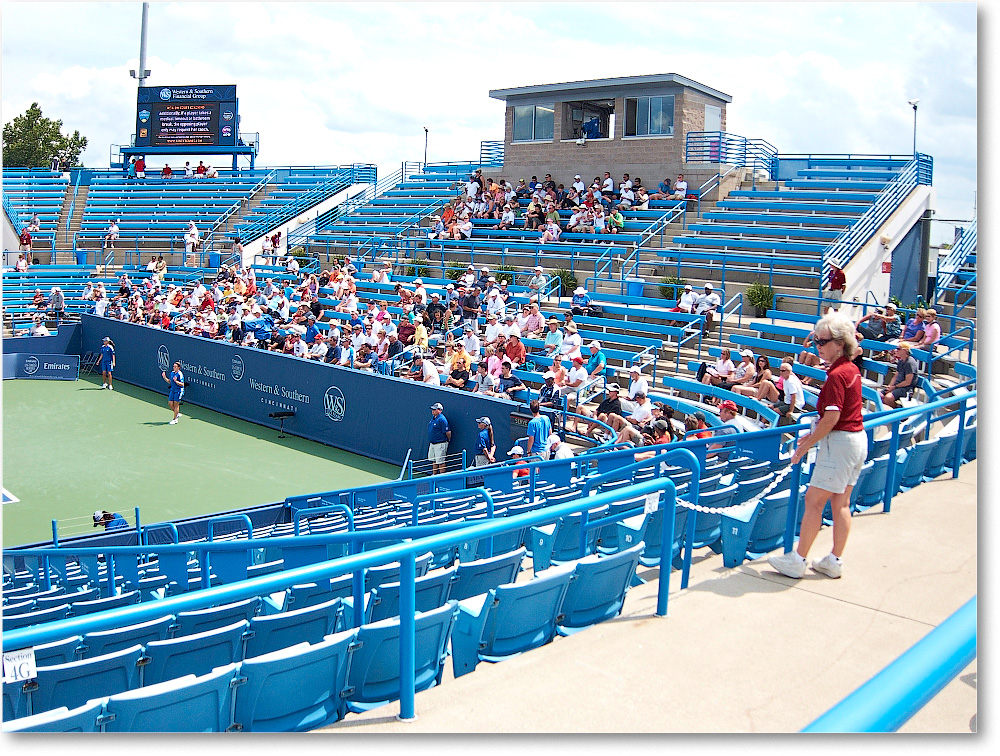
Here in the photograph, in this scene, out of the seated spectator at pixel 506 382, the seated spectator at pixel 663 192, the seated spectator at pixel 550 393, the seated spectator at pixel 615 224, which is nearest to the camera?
the seated spectator at pixel 550 393

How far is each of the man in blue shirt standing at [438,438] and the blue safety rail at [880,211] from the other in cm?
810

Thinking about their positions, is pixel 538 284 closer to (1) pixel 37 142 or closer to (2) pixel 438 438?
(2) pixel 438 438

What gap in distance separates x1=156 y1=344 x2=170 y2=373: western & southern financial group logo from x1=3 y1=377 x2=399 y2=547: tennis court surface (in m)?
1.41

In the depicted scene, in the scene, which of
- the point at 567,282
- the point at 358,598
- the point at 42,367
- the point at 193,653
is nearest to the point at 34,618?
the point at 193,653

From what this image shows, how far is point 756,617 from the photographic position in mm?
4941

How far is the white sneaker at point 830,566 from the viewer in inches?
216

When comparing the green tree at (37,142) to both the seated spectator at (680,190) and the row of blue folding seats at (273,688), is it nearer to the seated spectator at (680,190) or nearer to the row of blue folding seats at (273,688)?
the seated spectator at (680,190)

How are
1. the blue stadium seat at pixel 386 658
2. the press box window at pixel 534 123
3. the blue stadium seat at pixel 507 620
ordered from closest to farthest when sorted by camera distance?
the blue stadium seat at pixel 386 658 → the blue stadium seat at pixel 507 620 → the press box window at pixel 534 123

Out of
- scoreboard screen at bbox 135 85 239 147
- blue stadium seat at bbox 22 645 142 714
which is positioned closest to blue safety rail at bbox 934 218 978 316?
blue stadium seat at bbox 22 645 142 714

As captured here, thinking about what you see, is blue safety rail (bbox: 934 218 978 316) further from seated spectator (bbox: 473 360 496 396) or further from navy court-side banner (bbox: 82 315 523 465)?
navy court-side banner (bbox: 82 315 523 465)

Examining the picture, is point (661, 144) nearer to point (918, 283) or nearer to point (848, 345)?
point (918, 283)

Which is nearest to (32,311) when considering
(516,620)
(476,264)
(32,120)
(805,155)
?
(476,264)

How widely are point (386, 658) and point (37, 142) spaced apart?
68856 mm

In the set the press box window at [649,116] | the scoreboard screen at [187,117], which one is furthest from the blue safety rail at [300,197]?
the press box window at [649,116]
